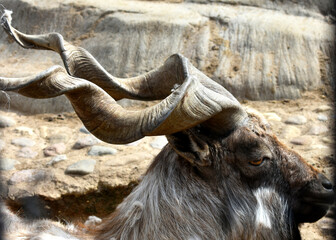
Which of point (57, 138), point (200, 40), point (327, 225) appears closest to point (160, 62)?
point (200, 40)

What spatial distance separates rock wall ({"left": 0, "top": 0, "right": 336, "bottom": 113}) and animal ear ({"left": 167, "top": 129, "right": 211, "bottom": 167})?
3.73 metres

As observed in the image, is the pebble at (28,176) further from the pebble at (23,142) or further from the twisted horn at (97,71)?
the twisted horn at (97,71)

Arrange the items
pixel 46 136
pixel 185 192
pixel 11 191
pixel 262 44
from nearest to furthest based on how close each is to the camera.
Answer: pixel 185 192, pixel 11 191, pixel 46 136, pixel 262 44

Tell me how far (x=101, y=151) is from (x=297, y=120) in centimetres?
281

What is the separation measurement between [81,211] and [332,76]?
14.5ft

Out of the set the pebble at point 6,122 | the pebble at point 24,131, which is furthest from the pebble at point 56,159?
the pebble at point 6,122

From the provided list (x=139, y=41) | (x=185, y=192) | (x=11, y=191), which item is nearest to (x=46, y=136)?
(x=11, y=191)

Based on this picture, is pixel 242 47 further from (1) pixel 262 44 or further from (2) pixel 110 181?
(2) pixel 110 181

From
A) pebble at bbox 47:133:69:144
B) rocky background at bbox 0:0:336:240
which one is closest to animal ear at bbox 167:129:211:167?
rocky background at bbox 0:0:336:240

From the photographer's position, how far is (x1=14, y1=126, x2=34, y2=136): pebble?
6059 millimetres

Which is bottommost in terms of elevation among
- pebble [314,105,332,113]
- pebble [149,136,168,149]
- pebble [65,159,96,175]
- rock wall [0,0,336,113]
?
pebble [65,159,96,175]

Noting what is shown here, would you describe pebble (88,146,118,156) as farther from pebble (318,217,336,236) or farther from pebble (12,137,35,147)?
pebble (318,217,336,236)

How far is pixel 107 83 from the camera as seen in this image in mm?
3602

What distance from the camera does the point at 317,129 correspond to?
6031 mm
